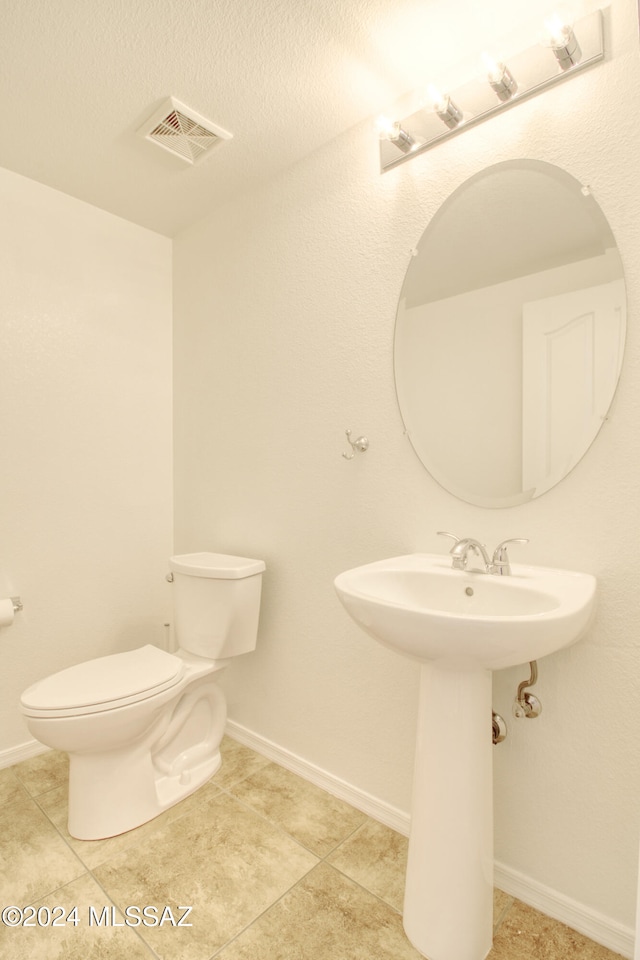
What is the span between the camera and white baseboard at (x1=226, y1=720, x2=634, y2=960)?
1.16 m

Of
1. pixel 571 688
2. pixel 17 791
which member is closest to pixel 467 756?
pixel 571 688

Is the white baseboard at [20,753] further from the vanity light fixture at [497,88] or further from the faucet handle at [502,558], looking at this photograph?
the vanity light fixture at [497,88]

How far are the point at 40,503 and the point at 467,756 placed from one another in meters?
1.78

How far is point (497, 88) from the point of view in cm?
128

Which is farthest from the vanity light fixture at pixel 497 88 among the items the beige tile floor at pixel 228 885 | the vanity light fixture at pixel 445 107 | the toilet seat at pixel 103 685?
the beige tile floor at pixel 228 885

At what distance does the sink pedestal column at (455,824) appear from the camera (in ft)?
3.64

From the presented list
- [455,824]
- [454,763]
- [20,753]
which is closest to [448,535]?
[454,763]

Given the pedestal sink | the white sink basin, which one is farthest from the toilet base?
the white sink basin

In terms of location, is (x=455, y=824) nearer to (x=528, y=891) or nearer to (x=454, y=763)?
(x=454, y=763)

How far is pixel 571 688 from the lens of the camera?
4.06 feet

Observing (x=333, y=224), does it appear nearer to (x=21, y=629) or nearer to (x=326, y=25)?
(x=326, y=25)

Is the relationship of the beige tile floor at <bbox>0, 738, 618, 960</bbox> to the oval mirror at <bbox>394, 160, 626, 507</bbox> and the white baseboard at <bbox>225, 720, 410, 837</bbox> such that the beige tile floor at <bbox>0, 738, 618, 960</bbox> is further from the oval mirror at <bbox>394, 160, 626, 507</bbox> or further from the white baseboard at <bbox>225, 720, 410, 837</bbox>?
the oval mirror at <bbox>394, 160, 626, 507</bbox>

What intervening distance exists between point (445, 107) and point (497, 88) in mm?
143

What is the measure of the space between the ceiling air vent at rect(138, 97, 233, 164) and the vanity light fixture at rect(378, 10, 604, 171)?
580mm
